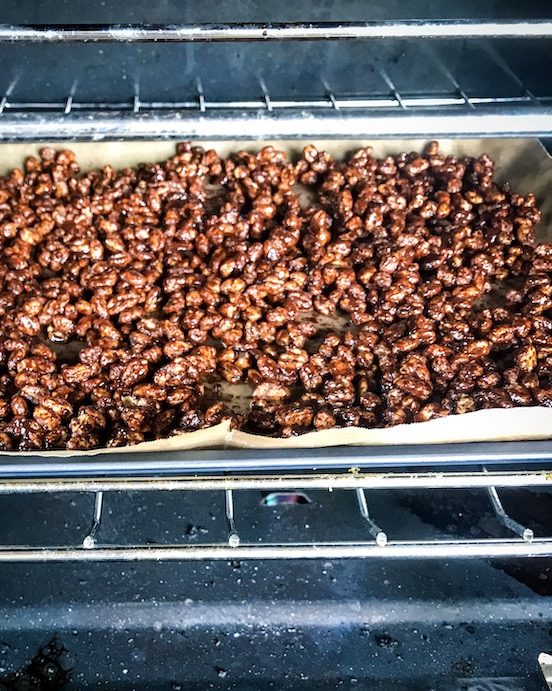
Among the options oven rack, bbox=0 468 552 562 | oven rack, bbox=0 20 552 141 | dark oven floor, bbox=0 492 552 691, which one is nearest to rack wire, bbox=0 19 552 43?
oven rack, bbox=0 20 552 141

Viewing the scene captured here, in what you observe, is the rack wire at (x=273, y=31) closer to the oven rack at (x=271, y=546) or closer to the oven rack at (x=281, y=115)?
the oven rack at (x=281, y=115)

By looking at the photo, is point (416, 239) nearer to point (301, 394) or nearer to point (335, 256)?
point (335, 256)

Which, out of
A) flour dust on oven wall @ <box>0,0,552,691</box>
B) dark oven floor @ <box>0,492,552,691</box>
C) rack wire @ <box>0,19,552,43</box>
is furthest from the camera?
dark oven floor @ <box>0,492,552,691</box>

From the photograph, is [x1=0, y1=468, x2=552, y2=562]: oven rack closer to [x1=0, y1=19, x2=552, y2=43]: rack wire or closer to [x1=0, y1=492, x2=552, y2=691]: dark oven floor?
[x1=0, y1=492, x2=552, y2=691]: dark oven floor

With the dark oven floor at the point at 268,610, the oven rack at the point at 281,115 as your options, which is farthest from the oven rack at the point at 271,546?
the oven rack at the point at 281,115

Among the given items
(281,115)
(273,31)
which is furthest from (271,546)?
(273,31)

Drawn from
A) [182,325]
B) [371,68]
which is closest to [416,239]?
[371,68]

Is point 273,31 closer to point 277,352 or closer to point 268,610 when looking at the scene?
point 277,352
